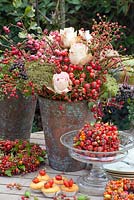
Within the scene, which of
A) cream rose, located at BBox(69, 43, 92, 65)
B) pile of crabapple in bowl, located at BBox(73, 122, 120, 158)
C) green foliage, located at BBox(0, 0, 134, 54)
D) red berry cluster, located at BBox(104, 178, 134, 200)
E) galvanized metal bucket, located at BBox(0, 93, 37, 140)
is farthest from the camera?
green foliage, located at BBox(0, 0, 134, 54)

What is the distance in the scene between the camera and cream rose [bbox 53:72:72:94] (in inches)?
67.3

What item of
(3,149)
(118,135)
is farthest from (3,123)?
(118,135)

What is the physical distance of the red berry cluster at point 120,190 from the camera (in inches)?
60.1

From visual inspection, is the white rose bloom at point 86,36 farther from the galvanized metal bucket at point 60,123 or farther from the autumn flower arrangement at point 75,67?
the galvanized metal bucket at point 60,123

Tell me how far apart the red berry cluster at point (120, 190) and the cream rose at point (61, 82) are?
329 millimetres

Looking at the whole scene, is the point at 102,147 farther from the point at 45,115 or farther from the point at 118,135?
the point at 45,115

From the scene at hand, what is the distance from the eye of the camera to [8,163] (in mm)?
1805

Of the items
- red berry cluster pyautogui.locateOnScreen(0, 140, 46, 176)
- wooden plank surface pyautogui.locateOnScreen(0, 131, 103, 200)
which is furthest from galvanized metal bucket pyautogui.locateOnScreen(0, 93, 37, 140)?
wooden plank surface pyautogui.locateOnScreen(0, 131, 103, 200)

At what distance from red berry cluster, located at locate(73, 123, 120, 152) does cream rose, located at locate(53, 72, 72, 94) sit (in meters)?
0.14

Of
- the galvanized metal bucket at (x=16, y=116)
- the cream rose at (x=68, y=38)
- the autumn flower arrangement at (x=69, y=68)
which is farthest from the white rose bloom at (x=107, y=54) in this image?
the galvanized metal bucket at (x=16, y=116)

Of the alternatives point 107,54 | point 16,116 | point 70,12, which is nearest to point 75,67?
point 107,54

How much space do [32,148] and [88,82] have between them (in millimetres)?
313

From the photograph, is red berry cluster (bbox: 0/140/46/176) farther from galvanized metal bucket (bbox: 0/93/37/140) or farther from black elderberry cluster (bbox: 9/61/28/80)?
black elderberry cluster (bbox: 9/61/28/80)

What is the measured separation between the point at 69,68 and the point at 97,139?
0.26 meters
